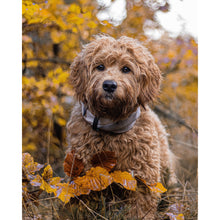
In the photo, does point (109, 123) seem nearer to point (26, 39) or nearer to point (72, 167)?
point (72, 167)

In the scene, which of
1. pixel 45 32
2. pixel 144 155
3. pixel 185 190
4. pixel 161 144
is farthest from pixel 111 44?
pixel 185 190

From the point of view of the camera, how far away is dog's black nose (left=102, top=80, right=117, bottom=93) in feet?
6.84

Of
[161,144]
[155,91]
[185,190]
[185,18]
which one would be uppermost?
[185,18]

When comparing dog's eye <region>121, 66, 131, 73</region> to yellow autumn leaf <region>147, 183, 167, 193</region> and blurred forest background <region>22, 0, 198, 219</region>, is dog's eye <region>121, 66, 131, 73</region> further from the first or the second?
yellow autumn leaf <region>147, 183, 167, 193</region>

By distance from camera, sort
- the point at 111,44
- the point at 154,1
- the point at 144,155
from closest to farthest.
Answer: the point at 111,44 < the point at 144,155 < the point at 154,1

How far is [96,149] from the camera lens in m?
2.41

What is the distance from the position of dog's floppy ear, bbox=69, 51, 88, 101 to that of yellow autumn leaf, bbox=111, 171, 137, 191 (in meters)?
0.63

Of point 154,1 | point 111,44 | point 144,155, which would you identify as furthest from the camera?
point 154,1

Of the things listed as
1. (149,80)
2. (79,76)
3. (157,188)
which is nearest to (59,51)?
(79,76)

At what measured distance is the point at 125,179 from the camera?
7.64 feet

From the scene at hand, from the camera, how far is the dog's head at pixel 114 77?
2.15 metres

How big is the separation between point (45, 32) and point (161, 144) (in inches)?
56.1

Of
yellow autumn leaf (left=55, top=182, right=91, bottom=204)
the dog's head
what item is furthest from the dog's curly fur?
yellow autumn leaf (left=55, top=182, right=91, bottom=204)

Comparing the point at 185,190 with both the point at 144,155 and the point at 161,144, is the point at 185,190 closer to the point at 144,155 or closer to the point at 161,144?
the point at 161,144
